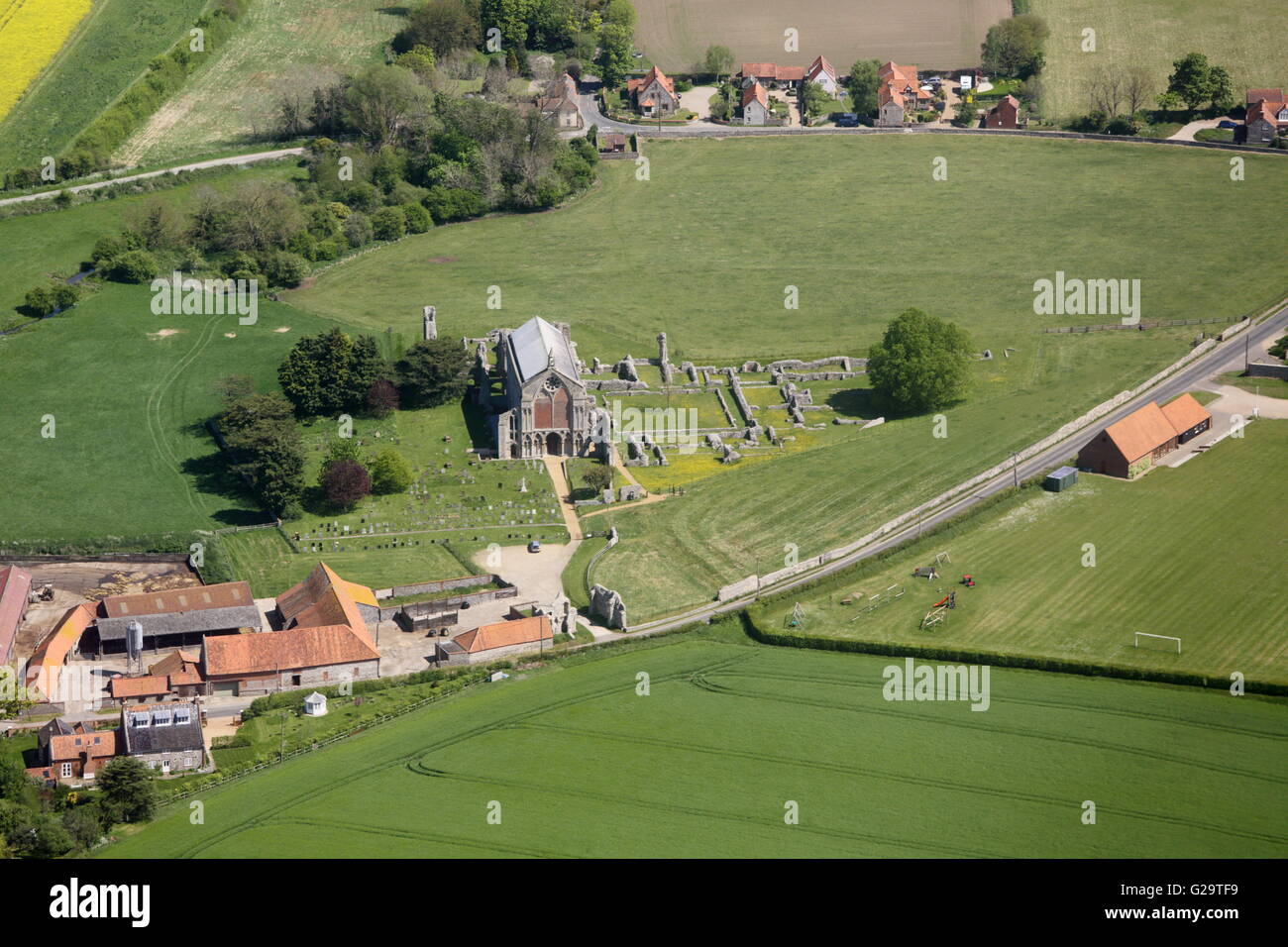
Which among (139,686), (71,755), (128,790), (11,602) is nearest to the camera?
(128,790)

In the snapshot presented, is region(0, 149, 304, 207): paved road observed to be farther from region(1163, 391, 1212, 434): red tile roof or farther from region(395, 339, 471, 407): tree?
region(1163, 391, 1212, 434): red tile roof

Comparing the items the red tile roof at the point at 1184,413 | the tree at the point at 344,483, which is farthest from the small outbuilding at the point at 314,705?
the red tile roof at the point at 1184,413

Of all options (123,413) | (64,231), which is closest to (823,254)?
(123,413)

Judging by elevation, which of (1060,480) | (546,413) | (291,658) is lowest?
(291,658)

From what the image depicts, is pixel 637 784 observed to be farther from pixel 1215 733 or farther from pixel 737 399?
pixel 737 399

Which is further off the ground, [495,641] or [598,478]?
[598,478]

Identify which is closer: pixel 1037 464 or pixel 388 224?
pixel 1037 464

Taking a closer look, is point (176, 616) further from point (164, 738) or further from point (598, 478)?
point (598, 478)
